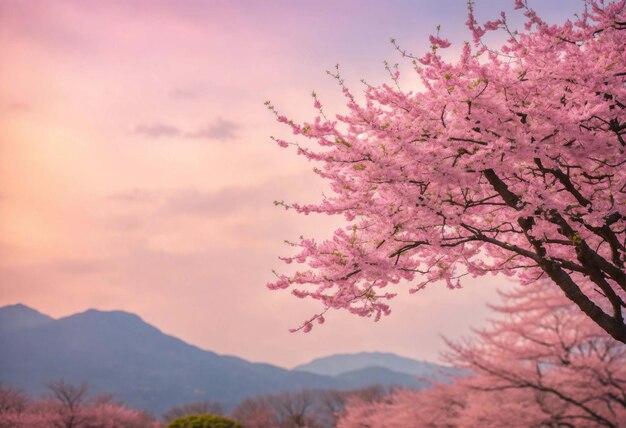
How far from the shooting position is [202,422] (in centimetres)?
2283

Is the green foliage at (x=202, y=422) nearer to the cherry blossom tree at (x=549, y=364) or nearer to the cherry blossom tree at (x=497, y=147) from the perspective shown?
the cherry blossom tree at (x=549, y=364)

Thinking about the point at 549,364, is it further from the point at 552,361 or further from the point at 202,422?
the point at 202,422

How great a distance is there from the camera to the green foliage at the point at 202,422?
2262 centimetres

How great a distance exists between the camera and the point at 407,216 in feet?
20.6

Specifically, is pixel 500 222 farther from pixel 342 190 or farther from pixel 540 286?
pixel 540 286

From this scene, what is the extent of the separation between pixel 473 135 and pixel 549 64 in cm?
109

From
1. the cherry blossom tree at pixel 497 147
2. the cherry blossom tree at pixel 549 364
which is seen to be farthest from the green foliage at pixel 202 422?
the cherry blossom tree at pixel 497 147

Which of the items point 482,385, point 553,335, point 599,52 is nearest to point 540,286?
point 553,335

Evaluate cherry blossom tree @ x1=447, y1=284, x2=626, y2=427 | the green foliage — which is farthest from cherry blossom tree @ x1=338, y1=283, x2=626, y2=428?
the green foliage

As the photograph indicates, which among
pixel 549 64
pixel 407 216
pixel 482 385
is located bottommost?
pixel 482 385

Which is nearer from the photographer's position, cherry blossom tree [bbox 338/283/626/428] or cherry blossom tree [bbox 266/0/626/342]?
cherry blossom tree [bbox 266/0/626/342]

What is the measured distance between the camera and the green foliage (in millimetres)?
22625

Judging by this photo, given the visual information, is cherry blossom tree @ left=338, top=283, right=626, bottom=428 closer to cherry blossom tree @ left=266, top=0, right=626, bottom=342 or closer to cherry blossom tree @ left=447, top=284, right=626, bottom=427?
cherry blossom tree @ left=447, top=284, right=626, bottom=427

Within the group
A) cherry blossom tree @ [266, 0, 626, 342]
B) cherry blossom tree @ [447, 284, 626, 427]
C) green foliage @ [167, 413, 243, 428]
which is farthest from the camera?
green foliage @ [167, 413, 243, 428]
